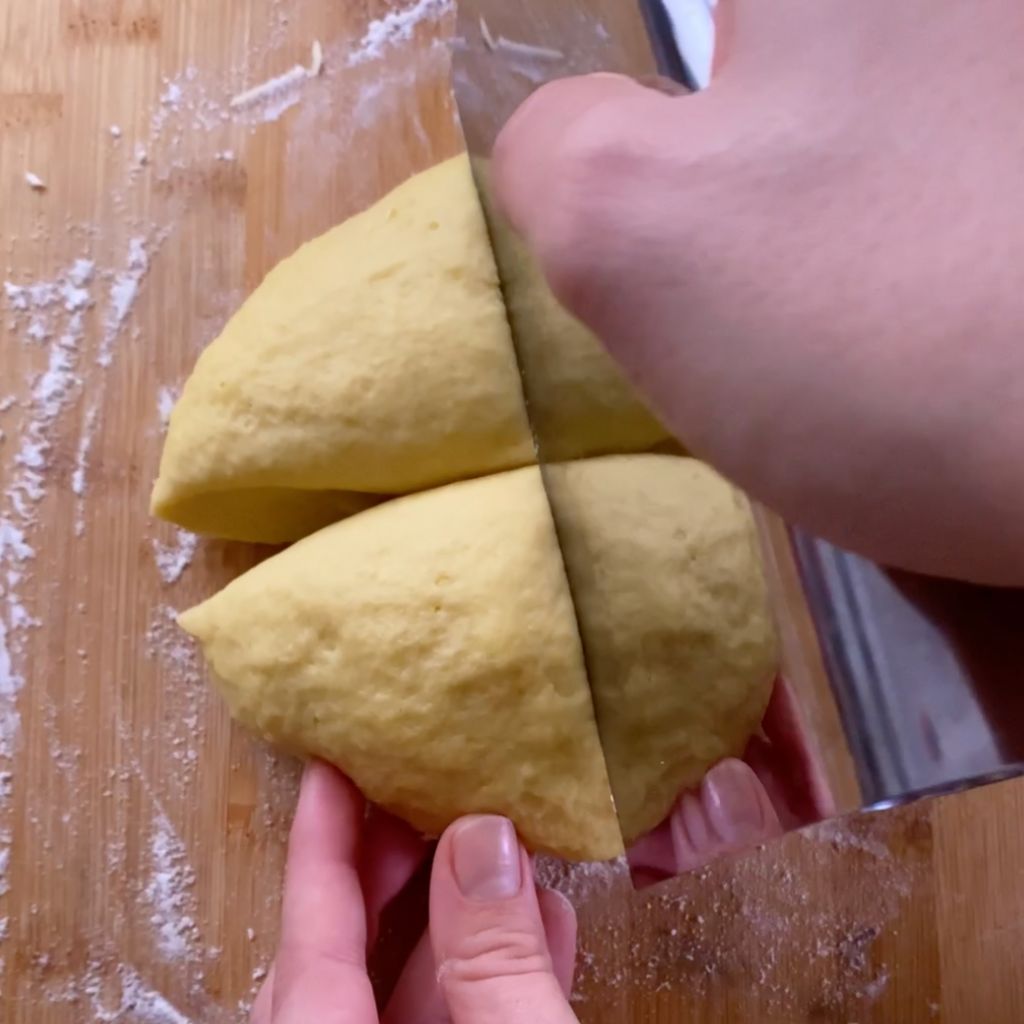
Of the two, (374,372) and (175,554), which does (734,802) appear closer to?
(374,372)

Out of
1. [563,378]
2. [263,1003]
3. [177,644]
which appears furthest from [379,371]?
[263,1003]

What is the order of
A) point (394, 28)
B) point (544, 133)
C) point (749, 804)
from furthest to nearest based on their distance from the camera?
1. point (394, 28)
2. point (749, 804)
3. point (544, 133)

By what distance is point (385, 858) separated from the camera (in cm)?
87

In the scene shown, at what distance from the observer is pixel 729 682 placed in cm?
64

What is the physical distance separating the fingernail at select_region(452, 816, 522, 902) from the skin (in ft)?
1.39

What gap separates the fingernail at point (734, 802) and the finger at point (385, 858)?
296mm

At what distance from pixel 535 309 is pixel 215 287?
0.41 meters

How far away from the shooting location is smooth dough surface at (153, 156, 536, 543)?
78 cm

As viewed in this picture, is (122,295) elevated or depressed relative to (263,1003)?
elevated

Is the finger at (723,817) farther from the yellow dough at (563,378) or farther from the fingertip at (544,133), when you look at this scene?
the fingertip at (544,133)

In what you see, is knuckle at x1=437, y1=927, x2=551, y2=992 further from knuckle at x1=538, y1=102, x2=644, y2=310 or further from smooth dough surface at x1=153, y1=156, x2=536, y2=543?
knuckle at x1=538, y1=102, x2=644, y2=310

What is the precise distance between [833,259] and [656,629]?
376 millimetres

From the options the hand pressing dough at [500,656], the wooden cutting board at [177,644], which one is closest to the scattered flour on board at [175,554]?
the wooden cutting board at [177,644]

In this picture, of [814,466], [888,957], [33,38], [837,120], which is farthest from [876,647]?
[33,38]
